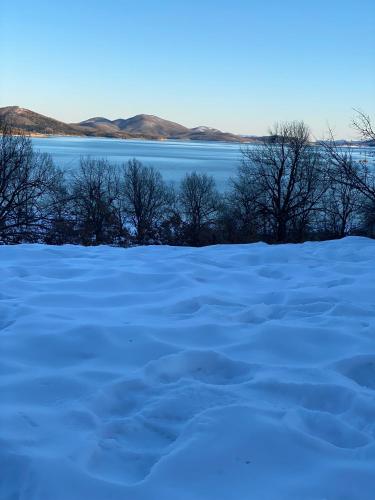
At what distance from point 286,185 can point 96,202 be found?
13514mm

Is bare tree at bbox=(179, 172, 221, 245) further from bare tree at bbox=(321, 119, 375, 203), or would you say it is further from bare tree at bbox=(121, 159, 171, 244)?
bare tree at bbox=(321, 119, 375, 203)

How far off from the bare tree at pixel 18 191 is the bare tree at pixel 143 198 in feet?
45.0

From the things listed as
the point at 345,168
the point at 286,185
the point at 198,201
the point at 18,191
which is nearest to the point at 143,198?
the point at 198,201

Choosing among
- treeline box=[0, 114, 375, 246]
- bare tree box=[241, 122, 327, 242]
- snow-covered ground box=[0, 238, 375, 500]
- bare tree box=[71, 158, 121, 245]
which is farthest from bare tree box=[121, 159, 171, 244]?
snow-covered ground box=[0, 238, 375, 500]

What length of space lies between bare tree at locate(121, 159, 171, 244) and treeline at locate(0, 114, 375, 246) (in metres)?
0.09

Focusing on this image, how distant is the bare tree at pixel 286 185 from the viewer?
27438mm

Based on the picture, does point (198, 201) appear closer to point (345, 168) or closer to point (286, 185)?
point (286, 185)

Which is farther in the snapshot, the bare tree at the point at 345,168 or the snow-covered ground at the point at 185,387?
the bare tree at the point at 345,168

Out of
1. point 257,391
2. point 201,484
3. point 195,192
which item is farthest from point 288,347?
point 195,192

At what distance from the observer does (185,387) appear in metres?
2.57

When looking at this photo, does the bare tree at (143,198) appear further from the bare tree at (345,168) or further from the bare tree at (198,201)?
the bare tree at (345,168)

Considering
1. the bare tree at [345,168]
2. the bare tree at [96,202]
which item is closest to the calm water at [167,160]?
the bare tree at [96,202]

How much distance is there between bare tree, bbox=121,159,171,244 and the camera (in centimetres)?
3944

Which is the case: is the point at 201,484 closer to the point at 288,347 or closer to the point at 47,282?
the point at 288,347
